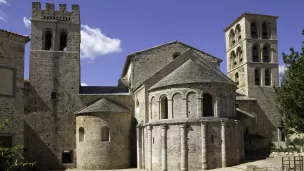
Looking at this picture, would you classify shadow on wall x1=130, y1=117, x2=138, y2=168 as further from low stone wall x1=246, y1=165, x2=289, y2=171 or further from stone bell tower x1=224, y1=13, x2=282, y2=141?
stone bell tower x1=224, y1=13, x2=282, y2=141

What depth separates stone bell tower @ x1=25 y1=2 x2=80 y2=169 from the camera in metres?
27.5

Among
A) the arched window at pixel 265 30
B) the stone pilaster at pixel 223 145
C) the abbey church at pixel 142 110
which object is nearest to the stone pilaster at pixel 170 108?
the abbey church at pixel 142 110

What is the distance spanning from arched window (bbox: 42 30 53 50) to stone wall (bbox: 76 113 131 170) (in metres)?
7.25

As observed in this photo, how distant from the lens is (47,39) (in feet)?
98.6

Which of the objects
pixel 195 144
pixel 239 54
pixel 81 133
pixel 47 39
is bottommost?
pixel 195 144

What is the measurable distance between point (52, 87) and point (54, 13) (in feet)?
21.3

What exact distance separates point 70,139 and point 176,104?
9866 mm

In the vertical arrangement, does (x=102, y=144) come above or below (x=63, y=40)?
below

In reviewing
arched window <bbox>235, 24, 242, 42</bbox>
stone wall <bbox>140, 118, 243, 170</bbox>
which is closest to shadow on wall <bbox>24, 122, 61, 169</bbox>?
stone wall <bbox>140, 118, 243, 170</bbox>

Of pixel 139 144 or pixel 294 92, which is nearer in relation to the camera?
pixel 294 92

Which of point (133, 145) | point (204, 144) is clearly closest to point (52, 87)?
point (133, 145)

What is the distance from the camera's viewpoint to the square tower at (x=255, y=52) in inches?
1362

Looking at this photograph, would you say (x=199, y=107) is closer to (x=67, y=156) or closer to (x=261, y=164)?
(x=261, y=164)

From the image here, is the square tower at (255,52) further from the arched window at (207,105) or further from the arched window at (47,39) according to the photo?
the arched window at (47,39)
